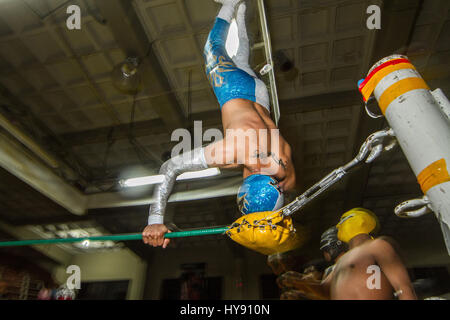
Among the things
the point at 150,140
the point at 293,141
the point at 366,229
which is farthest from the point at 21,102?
the point at 366,229

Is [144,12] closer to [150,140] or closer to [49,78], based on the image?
[49,78]

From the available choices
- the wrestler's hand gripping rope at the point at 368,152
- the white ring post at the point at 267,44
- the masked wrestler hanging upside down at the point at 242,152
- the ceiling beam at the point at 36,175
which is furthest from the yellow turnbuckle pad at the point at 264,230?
the ceiling beam at the point at 36,175

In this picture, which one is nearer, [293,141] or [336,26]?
[336,26]

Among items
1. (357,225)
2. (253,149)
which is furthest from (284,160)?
(357,225)

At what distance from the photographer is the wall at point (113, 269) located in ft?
32.2

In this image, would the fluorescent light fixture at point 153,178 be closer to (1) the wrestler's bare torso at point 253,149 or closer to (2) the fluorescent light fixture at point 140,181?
(2) the fluorescent light fixture at point 140,181

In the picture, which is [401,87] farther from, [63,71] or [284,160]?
[63,71]

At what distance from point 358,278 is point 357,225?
354 mm

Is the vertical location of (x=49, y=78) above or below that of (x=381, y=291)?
above

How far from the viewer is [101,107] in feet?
16.3

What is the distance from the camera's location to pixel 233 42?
223 centimetres

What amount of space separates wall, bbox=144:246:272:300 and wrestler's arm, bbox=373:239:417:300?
8.97 metres

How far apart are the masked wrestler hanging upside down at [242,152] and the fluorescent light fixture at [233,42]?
0.20 meters
